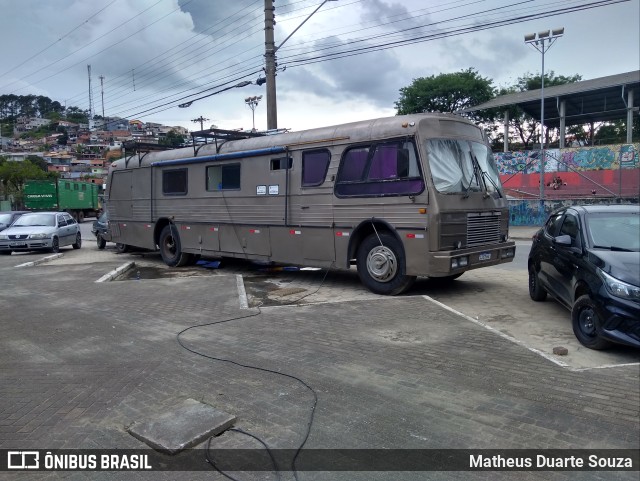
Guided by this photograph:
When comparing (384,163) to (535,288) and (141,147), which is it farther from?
(141,147)

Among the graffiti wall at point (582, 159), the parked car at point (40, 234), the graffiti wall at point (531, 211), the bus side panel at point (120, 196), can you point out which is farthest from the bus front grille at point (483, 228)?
the graffiti wall at point (582, 159)

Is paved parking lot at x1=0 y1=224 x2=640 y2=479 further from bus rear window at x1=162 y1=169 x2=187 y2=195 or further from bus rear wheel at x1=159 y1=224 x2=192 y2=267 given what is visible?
bus rear window at x1=162 y1=169 x2=187 y2=195

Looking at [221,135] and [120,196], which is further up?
[221,135]

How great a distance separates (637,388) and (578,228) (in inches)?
101

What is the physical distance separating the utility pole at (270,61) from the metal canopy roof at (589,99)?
20.8 meters

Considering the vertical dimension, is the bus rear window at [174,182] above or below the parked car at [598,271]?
above

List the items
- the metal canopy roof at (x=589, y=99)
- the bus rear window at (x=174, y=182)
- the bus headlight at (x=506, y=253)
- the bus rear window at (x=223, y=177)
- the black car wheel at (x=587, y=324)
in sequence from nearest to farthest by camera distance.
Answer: the black car wheel at (x=587, y=324) < the bus headlight at (x=506, y=253) < the bus rear window at (x=223, y=177) < the bus rear window at (x=174, y=182) < the metal canopy roof at (x=589, y=99)

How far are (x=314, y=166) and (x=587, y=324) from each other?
232 inches

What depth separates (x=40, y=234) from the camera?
1808cm

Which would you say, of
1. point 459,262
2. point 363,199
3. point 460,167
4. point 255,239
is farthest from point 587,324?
point 255,239

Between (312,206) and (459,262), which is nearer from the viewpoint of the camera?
(459,262)

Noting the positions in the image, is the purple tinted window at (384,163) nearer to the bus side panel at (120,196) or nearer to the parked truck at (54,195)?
the bus side panel at (120,196)

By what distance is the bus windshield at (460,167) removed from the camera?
8.46m

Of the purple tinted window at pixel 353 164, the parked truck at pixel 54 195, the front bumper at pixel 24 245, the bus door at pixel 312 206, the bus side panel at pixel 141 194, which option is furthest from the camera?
the parked truck at pixel 54 195
